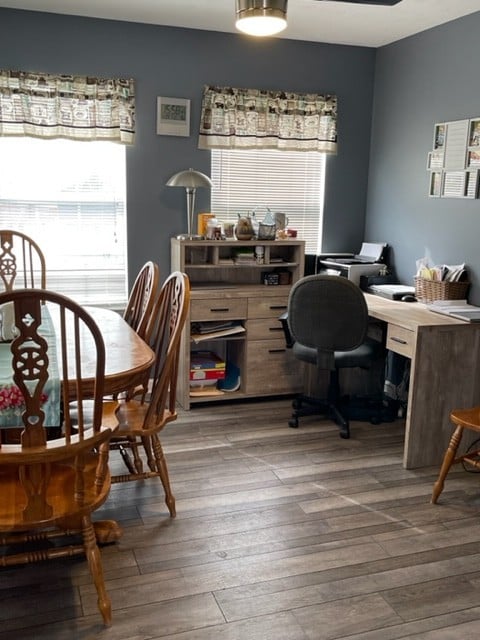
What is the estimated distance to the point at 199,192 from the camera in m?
4.13


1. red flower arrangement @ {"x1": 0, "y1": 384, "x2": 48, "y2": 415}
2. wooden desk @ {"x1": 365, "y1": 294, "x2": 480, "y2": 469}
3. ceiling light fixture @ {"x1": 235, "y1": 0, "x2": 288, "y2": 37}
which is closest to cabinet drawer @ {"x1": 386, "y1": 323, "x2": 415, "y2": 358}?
wooden desk @ {"x1": 365, "y1": 294, "x2": 480, "y2": 469}

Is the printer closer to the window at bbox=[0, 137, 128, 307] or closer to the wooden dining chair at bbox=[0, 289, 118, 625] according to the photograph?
the window at bbox=[0, 137, 128, 307]

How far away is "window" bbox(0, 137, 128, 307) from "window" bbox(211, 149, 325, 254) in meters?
0.70

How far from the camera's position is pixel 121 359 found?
220 cm

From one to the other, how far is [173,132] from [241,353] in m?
1.54

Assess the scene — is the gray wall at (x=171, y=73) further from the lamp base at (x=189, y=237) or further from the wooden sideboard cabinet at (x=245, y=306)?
the wooden sideboard cabinet at (x=245, y=306)

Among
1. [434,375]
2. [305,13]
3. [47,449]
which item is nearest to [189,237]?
[305,13]

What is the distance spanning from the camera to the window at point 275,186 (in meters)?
4.21

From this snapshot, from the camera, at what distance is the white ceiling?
3367mm

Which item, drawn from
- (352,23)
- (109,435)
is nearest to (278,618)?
(109,435)

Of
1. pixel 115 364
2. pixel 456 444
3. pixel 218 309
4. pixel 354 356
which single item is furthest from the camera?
pixel 218 309

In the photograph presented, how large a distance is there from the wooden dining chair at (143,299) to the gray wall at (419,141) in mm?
1892

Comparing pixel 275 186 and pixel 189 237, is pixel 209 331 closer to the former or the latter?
pixel 189 237

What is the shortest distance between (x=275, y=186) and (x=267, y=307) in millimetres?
944
